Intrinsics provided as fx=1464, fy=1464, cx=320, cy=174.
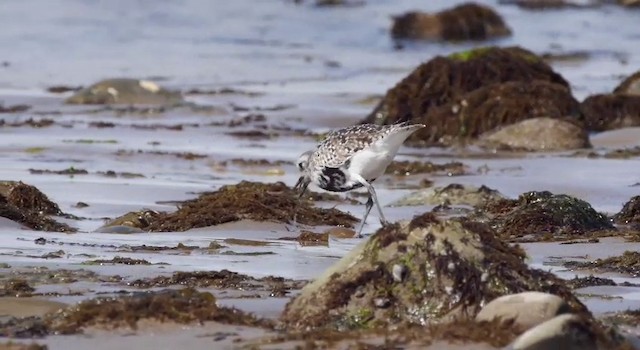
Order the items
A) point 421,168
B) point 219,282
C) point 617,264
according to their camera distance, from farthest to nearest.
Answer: point 421,168
point 617,264
point 219,282

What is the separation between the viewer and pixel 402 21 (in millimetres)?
27641

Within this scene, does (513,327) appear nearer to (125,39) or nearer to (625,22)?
(125,39)

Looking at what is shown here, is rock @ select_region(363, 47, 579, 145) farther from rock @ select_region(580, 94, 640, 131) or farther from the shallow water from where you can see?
the shallow water

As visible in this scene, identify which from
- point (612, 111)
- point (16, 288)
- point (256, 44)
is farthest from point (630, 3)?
point (16, 288)

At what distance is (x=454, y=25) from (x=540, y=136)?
15.9 meters

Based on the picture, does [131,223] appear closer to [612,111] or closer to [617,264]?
[617,264]

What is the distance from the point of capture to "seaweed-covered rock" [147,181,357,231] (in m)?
8.06

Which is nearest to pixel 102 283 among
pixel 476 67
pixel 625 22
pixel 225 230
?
pixel 225 230

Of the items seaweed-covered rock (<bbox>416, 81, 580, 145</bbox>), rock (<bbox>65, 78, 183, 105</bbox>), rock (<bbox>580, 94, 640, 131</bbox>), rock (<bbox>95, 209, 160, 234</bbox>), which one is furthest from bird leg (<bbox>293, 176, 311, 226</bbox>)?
rock (<bbox>65, 78, 183, 105</bbox>)

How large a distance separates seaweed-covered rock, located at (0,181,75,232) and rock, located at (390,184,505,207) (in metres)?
2.30

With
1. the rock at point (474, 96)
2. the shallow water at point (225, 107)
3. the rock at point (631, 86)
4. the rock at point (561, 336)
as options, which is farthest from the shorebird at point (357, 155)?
the rock at point (631, 86)

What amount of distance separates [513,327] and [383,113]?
9.68 meters

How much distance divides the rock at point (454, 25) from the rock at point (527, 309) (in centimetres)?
2306

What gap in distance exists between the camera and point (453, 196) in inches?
362
